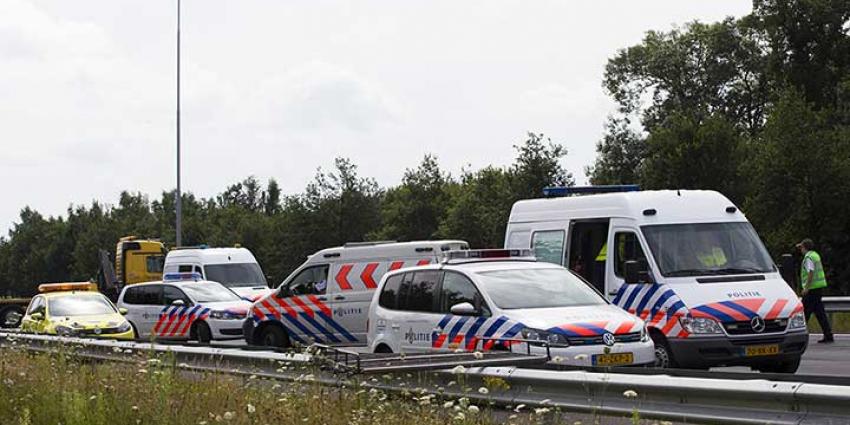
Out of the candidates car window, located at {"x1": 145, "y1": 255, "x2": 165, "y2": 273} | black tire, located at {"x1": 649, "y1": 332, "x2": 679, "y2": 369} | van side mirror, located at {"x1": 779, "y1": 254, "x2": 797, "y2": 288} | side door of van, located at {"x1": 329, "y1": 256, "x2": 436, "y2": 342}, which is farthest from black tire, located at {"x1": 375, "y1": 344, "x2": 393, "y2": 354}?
car window, located at {"x1": 145, "y1": 255, "x2": 165, "y2": 273}

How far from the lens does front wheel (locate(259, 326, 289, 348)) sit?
74.9 ft

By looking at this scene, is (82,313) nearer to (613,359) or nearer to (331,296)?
(331,296)

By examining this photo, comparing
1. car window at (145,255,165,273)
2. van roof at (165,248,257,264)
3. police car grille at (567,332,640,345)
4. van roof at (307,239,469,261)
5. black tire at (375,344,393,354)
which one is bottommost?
black tire at (375,344,393,354)

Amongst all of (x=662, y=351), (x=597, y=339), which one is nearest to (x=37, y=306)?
(x=662, y=351)

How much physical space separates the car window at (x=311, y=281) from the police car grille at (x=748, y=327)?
8865 mm

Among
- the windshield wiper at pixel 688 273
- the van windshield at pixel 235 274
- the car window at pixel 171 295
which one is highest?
the van windshield at pixel 235 274

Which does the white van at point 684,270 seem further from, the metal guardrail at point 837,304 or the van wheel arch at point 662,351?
the metal guardrail at point 837,304

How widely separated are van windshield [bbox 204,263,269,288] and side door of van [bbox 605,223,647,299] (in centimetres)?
2031

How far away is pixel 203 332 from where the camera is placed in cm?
2862

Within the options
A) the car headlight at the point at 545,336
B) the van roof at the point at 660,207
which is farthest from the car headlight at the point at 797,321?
the car headlight at the point at 545,336

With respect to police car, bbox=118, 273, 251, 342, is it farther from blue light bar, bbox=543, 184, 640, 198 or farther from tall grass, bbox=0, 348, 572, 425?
tall grass, bbox=0, 348, 572, 425

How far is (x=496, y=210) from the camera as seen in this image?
56.7 m

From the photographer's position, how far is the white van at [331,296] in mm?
21875

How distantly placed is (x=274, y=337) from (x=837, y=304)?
10.3 metres
